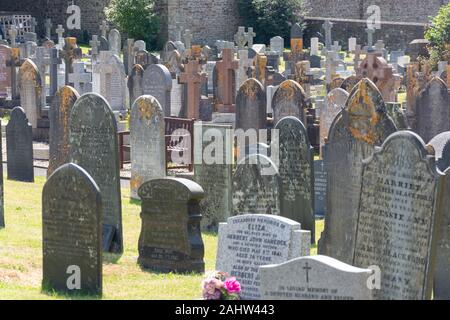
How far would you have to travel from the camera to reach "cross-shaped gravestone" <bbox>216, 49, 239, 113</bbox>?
88.4 ft

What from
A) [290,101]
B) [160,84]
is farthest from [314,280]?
[160,84]

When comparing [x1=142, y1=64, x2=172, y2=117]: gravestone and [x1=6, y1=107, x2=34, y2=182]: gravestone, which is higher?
[x1=142, y1=64, x2=172, y2=117]: gravestone

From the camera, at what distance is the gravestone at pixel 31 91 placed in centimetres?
2445

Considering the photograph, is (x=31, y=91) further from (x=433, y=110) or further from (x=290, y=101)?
(x=433, y=110)

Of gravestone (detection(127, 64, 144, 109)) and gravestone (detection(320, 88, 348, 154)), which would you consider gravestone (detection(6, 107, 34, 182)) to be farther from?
gravestone (detection(127, 64, 144, 109))

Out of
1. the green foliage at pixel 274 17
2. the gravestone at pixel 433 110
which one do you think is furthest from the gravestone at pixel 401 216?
the green foliage at pixel 274 17

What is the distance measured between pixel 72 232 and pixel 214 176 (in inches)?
164

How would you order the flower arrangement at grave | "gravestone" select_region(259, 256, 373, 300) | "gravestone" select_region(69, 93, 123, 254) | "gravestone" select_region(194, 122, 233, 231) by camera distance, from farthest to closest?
1. "gravestone" select_region(194, 122, 233, 231)
2. "gravestone" select_region(69, 93, 123, 254)
3. the flower arrangement at grave
4. "gravestone" select_region(259, 256, 373, 300)

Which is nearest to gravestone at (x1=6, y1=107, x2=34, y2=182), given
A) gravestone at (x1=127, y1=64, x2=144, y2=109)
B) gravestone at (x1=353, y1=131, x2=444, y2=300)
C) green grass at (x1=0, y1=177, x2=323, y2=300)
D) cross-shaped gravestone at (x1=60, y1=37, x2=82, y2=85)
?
green grass at (x1=0, y1=177, x2=323, y2=300)

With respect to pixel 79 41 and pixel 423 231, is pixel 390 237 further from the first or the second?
pixel 79 41

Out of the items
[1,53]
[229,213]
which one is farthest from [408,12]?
[229,213]

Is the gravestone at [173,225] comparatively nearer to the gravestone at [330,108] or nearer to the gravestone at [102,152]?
the gravestone at [102,152]

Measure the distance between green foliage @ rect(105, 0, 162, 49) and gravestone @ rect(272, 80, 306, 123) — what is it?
26.7 meters
